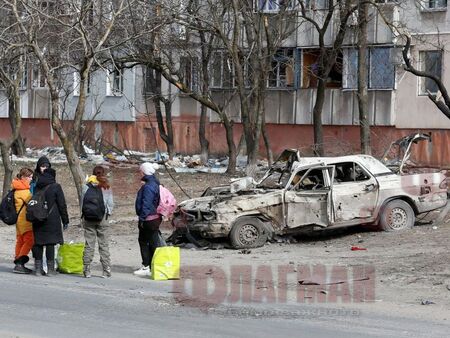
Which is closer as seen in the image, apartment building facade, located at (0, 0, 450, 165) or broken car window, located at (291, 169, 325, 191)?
broken car window, located at (291, 169, 325, 191)

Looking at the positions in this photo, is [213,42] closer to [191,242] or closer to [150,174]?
[191,242]

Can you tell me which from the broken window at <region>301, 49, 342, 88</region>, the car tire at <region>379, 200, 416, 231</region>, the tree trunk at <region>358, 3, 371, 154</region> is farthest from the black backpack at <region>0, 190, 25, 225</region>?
the broken window at <region>301, 49, 342, 88</region>

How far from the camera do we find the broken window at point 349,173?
59.5ft

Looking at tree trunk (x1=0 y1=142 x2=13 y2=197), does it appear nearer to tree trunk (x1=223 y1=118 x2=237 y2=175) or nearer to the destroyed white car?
the destroyed white car

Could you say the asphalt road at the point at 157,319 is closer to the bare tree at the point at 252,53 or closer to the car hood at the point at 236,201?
the car hood at the point at 236,201

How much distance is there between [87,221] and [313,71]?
2416cm

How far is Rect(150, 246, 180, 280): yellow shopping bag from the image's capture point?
1388 centimetres

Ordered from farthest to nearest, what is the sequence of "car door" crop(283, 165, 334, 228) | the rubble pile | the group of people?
the rubble pile → "car door" crop(283, 165, 334, 228) → the group of people

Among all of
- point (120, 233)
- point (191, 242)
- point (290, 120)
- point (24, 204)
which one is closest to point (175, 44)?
point (290, 120)

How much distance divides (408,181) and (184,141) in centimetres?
2472

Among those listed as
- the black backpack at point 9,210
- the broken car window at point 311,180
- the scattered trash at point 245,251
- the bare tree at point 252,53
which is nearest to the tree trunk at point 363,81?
the bare tree at point 252,53

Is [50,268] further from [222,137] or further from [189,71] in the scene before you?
[222,137]

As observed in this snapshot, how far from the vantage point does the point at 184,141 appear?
42.5m

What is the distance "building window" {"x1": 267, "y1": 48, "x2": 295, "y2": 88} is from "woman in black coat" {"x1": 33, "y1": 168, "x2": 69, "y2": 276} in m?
24.4
